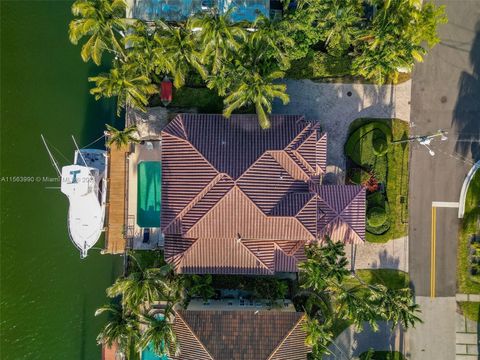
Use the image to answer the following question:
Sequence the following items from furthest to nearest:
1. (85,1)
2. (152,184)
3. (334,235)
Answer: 1. (152,184)
2. (334,235)
3. (85,1)

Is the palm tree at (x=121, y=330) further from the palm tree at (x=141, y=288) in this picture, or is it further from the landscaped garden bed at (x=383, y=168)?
the landscaped garden bed at (x=383, y=168)

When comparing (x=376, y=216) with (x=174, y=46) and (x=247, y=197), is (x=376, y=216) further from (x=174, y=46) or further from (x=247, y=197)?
(x=174, y=46)

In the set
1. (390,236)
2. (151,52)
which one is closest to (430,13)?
(390,236)

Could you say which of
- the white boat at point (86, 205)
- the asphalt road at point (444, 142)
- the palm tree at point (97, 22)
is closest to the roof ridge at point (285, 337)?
the asphalt road at point (444, 142)

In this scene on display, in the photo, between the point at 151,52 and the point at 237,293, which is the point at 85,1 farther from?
the point at 237,293

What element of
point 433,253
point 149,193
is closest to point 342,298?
point 433,253

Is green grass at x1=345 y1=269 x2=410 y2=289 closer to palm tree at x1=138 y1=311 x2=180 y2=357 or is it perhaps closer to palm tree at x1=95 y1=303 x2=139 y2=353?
palm tree at x1=138 y1=311 x2=180 y2=357
